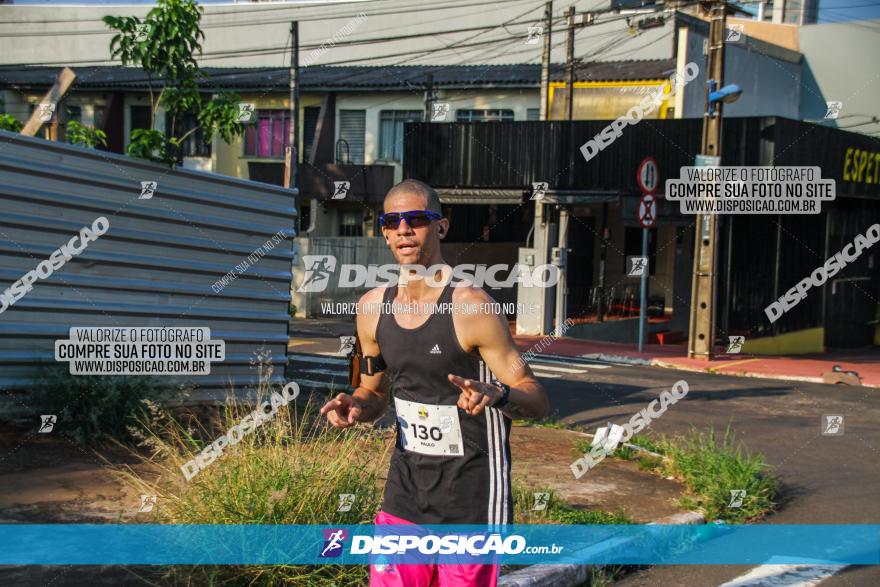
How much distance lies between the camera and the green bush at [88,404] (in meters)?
7.73

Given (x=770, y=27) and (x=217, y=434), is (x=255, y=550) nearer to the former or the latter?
(x=217, y=434)

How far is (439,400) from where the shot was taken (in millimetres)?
3686

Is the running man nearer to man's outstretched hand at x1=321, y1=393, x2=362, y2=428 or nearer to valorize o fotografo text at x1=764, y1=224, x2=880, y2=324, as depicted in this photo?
man's outstretched hand at x1=321, y1=393, x2=362, y2=428

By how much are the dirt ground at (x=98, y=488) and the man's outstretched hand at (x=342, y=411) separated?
5.71ft

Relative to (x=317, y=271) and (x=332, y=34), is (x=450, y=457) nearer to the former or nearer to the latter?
(x=317, y=271)

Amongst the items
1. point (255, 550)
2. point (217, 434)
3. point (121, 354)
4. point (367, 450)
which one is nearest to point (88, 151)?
point (121, 354)

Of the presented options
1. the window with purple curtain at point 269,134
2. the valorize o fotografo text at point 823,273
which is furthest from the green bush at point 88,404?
the window with purple curtain at point 269,134

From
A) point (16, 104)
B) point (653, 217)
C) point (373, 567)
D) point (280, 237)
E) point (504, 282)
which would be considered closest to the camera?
point (373, 567)

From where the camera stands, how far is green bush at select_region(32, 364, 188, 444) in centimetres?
773

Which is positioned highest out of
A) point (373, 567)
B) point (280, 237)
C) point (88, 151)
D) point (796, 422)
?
point (88, 151)

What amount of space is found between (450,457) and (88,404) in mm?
5054

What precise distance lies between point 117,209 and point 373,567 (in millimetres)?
5878

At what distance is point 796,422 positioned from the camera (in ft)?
38.2

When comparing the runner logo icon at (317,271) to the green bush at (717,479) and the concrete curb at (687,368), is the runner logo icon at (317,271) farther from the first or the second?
the green bush at (717,479)
